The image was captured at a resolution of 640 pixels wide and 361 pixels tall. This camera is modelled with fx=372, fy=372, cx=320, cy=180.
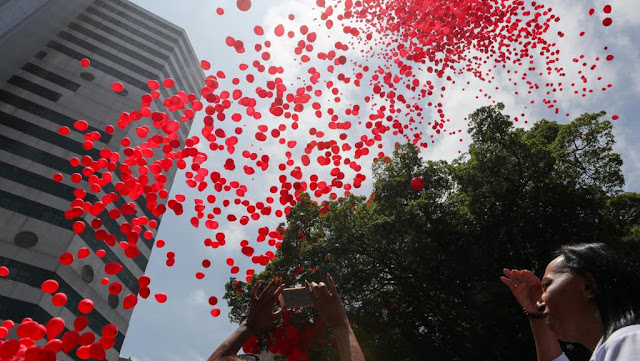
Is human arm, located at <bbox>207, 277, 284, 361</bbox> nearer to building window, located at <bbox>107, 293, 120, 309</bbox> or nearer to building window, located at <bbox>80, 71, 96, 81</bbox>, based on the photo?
building window, located at <bbox>107, 293, 120, 309</bbox>

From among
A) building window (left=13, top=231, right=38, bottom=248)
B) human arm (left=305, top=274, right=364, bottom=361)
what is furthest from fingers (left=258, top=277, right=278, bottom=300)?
building window (left=13, top=231, right=38, bottom=248)

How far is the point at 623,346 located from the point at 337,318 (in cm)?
160

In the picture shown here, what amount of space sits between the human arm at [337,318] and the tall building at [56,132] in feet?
99.8

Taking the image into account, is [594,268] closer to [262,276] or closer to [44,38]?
[262,276]

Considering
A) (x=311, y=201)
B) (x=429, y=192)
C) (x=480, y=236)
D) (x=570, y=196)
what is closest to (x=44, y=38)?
(x=311, y=201)

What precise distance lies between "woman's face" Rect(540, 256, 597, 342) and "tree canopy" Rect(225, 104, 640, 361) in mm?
12409

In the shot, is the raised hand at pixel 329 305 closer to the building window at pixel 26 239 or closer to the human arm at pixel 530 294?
the human arm at pixel 530 294

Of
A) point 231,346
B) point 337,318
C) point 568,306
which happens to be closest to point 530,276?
point 568,306

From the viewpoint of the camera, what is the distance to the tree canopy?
1388 centimetres

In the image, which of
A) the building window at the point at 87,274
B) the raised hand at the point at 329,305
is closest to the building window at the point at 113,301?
the building window at the point at 87,274

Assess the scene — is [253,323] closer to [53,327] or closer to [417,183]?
[53,327]

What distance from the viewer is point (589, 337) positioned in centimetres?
172

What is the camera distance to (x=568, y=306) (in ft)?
6.25

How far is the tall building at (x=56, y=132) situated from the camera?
2644 cm
